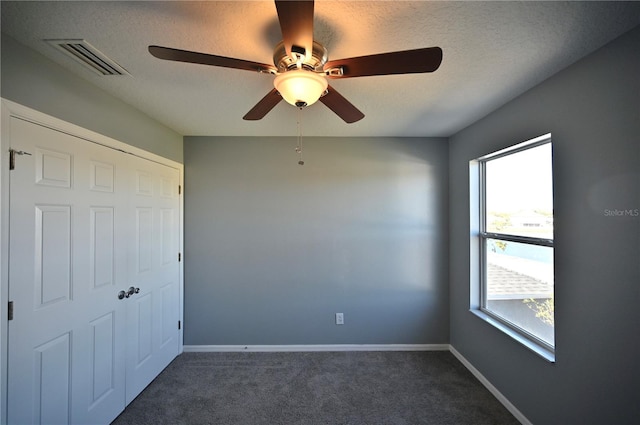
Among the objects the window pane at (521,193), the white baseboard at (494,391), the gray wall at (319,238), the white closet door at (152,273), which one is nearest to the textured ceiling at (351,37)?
the window pane at (521,193)

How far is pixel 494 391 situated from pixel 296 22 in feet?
9.67

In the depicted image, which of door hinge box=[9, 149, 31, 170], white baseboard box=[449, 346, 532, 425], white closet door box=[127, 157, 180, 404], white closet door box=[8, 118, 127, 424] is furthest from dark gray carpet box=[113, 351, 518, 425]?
door hinge box=[9, 149, 31, 170]

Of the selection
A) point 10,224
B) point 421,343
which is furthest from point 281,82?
point 421,343

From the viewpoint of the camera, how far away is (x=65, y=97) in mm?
1521

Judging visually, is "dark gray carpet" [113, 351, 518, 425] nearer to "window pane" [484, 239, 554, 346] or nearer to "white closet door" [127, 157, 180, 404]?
"white closet door" [127, 157, 180, 404]

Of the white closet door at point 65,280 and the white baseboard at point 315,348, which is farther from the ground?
the white closet door at point 65,280

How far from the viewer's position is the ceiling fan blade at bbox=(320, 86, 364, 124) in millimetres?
Result: 1320

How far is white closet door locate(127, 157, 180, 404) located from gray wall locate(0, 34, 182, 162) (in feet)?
0.92

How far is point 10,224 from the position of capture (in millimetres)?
1252

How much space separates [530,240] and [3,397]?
3.25 metres

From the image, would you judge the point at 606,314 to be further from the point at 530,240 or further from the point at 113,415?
the point at 113,415

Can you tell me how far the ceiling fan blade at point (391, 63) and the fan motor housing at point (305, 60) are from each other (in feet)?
0.25

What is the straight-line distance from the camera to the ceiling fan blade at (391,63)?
3.14 ft

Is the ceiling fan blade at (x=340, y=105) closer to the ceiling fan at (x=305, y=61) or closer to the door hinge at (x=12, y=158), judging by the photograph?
the ceiling fan at (x=305, y=61)
